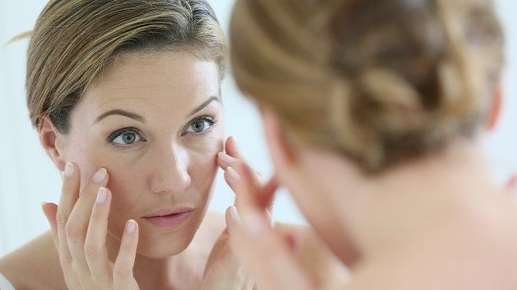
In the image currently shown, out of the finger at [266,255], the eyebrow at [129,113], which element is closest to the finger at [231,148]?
the eyebrow at [129,113]

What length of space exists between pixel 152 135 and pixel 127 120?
44mm

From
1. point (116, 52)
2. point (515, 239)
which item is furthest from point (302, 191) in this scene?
point (116, 52)

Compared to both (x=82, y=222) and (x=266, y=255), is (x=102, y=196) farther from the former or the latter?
(x=266, y=255)

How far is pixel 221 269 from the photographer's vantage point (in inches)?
53.0

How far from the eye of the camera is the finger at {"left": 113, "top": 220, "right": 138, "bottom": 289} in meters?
1.18

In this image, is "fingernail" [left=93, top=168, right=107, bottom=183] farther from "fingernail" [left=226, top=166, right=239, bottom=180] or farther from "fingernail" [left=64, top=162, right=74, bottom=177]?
"fingernail" [left=226, top=166, right=239, bottom=180]

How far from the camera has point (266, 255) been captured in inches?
29.7

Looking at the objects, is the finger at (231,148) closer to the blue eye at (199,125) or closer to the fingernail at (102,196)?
the blue eye at (199,125)

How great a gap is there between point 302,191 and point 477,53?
7.9 inches

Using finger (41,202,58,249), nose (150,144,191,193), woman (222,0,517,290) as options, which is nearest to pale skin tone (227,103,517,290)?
woman (222,0,517,290)

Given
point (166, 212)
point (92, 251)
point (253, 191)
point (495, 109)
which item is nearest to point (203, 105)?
point (166, 212)

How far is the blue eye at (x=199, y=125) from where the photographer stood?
4.06 ft

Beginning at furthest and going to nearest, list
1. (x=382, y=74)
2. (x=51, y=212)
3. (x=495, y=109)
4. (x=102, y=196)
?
(x=51, y=212)
(x=102, y=196)
(x=495, y=109)
(x=382, y=74)

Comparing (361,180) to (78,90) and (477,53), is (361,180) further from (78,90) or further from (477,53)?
(78,90)
